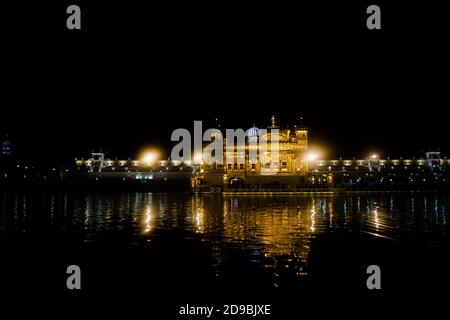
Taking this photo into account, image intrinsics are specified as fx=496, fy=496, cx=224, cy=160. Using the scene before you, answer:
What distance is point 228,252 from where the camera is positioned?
59.6ft

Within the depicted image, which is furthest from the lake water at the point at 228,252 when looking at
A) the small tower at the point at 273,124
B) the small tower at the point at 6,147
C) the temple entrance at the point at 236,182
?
the small tower at the point at 6,147

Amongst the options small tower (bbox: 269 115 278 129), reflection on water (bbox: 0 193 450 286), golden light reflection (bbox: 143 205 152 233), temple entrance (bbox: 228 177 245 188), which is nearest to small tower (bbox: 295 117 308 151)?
small tower (bbox: 269 115 278 129)

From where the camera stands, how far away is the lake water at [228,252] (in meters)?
14.2

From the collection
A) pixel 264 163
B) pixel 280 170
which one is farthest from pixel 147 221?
pixel 264 163

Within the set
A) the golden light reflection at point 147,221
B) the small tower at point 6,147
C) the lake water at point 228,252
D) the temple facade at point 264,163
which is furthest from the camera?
the small tower at point 6,147

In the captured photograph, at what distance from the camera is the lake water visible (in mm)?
14195

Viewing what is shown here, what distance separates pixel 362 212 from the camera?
3341cm

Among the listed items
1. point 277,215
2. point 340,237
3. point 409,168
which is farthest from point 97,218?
point 409,168

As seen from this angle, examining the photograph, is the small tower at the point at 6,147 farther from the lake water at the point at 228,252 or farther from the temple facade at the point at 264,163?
the lake water at the point at 228,252

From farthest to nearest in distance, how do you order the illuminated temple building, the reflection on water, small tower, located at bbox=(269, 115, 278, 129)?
small tower, located at bbox=(269, 115, 278, 129)
the illuminated temple building
the reflection on water

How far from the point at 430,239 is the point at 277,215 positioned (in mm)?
10838

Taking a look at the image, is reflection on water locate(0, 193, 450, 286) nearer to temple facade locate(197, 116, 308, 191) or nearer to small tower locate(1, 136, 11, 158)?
temple facade locate(197, 116, 308, 191)

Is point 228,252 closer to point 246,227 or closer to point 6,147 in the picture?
point 246,227
